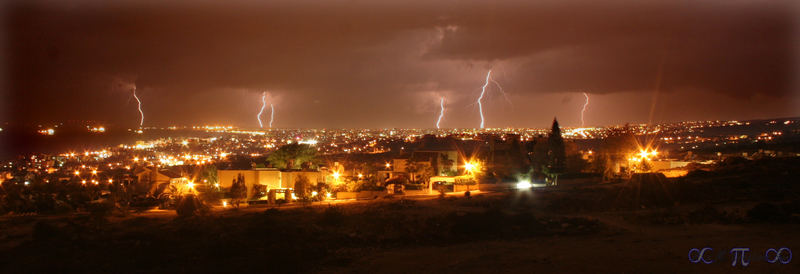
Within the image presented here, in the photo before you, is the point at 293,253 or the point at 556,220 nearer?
the point at 293,253

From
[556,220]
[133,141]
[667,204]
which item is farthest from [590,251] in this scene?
[133,141]

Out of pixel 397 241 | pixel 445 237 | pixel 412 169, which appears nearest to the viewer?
pixel 397 241

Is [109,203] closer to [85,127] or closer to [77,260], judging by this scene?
[77,260]

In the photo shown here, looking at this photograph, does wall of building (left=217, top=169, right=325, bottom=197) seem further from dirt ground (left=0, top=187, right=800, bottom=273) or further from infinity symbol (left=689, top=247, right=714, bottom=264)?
infinity symbol (left=689, top=247, right=714, bottom=264)

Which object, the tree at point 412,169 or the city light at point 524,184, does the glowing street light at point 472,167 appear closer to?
the tree at point 412,169

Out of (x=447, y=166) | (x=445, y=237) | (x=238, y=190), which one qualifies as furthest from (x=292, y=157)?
(x=445, y=237)

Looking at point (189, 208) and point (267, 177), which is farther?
point (267, 177)

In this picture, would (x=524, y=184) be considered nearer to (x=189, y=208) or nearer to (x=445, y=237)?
(x=445, y=237)
